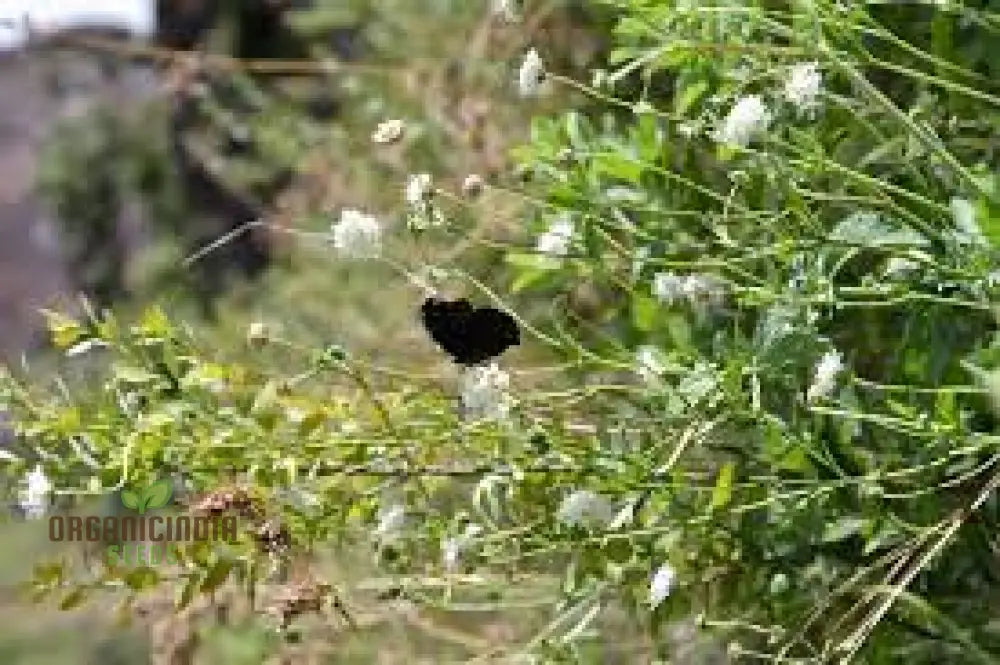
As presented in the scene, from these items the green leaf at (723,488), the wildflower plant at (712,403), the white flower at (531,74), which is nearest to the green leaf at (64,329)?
the wildflower plant at (712,403)

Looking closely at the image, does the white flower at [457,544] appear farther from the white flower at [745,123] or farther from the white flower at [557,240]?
the white flower at [745,123]

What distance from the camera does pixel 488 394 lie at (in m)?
1.48

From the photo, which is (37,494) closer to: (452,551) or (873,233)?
(452,551)

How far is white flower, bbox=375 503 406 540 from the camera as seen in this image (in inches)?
61.3

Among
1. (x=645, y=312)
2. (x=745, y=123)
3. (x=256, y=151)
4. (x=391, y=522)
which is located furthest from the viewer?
(x=256, y=151)

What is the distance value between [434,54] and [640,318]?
63.0 inches

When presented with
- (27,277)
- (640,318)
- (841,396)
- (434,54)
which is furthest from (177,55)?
(27,277)

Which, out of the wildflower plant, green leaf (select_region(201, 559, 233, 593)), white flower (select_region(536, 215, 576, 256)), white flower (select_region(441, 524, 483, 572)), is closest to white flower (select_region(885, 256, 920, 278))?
the wildflower plant

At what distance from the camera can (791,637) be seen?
160cm

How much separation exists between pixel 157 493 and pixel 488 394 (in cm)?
27

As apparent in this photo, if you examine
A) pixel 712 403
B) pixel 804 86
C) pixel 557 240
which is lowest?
pixel 712 403

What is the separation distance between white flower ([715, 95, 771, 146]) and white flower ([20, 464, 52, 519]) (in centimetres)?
55

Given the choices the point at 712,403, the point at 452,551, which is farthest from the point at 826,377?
the point at 452,551

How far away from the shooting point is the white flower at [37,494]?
153 cm
